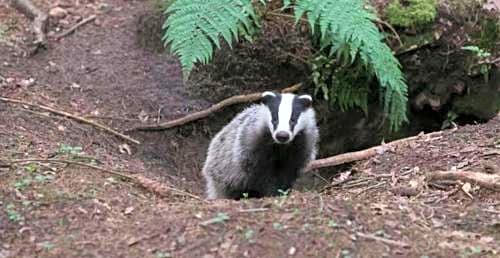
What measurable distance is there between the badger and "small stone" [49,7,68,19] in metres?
2.07

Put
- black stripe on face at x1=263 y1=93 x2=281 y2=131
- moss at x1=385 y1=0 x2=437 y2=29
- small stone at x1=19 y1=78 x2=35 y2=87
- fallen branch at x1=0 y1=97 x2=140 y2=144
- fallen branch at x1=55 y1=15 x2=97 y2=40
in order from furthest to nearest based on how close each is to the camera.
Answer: fallen branch at x1=55 y1=15 x2=97 y2=40 < moss at x1=385 y1=0 x2=437 y2=29 < small stone at x1=19 y1=78 x2=35 y2=87 < fallen branch at x1=0 y1=97 x2=140 y2=144 < black stripe on face at x1=263 y1=93 x2=281 y2=131

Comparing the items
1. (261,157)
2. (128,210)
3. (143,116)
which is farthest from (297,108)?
(128,210)

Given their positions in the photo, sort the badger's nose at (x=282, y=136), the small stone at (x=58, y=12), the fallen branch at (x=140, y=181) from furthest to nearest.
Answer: the small stone at (x=58, y=12), the badger's nose at (x=282, y=136), the fallen branch at (x=140, y=181)

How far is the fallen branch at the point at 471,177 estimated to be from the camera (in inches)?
153

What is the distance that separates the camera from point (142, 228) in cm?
333

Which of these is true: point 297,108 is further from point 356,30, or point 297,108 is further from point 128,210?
point 128,210

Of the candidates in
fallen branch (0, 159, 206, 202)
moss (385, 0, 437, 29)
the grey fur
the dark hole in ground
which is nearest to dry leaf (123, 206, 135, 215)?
fallen branch (0, 159, 206, 202)

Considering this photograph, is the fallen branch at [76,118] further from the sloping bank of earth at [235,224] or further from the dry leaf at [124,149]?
the sloping bank of earth at [235,224]

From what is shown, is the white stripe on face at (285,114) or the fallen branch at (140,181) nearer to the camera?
the fallen branch at (140,181)

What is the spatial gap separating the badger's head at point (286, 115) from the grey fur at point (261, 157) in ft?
0.05

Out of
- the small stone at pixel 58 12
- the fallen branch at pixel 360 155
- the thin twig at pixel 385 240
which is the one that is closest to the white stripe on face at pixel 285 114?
the fallen branch at pixel 360 155

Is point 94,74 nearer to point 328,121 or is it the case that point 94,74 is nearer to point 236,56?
point 236,56

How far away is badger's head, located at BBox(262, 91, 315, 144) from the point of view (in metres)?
4.84

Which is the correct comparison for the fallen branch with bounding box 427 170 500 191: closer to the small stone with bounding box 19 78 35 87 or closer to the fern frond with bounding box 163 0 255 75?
the fern frond with bounding box 163 0 255 75
